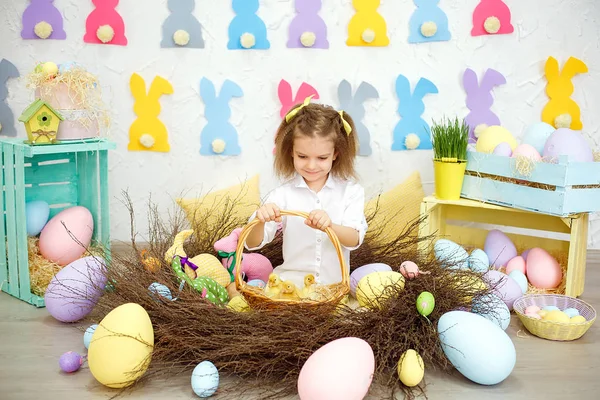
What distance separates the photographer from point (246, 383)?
219 centimetres

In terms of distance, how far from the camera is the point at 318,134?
253 cm

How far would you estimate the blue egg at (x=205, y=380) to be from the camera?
83.0 inches

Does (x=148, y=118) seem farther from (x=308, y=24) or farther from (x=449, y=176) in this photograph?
A: (x=449, y=176)

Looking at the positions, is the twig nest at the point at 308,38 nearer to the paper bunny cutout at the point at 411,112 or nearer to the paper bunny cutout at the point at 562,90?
the paper bunny cutout at the point at 411,112

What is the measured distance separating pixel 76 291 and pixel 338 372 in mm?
1198

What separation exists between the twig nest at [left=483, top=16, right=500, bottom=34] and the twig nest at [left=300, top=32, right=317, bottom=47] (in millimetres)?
841

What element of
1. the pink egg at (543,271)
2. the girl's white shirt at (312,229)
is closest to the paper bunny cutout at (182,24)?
the girl's white shirt at (312,229)

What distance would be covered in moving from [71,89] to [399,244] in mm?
1549

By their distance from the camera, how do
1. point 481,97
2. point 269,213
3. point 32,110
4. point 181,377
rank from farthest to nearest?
point 481,97 < point 32,110 < point 269,213 < point 181,377

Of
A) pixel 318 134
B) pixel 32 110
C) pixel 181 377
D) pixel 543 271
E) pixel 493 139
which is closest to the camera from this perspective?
pixel 181 377

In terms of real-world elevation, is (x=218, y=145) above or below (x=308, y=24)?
below

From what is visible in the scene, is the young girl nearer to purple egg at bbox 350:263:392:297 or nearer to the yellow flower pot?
purple egg at bbox 350:263:392:297

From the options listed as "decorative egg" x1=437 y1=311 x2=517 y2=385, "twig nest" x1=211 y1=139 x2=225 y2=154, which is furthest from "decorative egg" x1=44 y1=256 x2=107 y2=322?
"decorative egg" x1=437 y1=311 x2=517 y2=385

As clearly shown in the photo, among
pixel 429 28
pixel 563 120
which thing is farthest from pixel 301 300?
pixel 563 120
